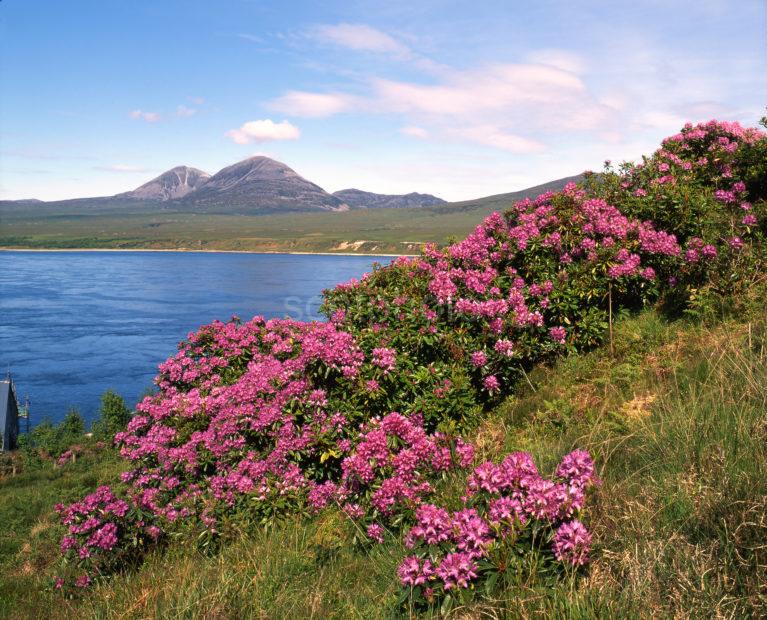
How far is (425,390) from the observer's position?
6.26 m

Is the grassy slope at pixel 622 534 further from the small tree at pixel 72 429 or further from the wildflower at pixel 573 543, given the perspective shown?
the small tree at pixel 72 429

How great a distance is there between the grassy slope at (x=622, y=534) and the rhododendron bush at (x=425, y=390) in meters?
0.30

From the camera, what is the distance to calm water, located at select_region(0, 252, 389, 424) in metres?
60.1

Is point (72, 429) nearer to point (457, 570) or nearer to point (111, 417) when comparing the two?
point (111, 417)

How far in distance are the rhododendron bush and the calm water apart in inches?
1312

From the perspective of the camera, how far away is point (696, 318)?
23.7 ft

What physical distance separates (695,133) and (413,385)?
8028 mm

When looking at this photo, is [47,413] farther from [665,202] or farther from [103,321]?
[665,202]

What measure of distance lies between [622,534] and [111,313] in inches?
3919

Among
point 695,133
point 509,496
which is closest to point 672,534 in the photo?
point 509,496

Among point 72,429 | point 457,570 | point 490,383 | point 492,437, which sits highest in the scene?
point 490,383

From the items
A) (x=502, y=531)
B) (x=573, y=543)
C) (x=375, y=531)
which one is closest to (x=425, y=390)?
(x=375, y=531)

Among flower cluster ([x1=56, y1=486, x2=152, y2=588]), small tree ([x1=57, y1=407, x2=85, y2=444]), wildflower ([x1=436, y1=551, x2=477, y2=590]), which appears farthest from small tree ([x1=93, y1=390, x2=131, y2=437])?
wildflower ([x1=436, y1=551, x2=477, y2=590])

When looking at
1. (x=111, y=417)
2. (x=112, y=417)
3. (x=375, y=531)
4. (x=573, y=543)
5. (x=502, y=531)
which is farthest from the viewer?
(x=111, y=417)
